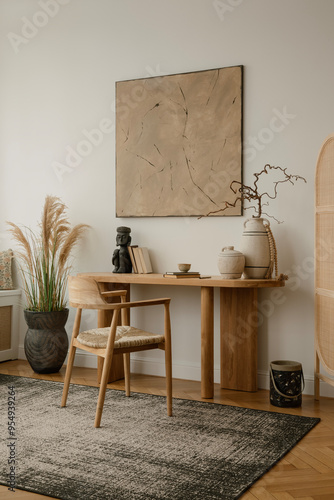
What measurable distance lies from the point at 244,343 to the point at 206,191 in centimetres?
112

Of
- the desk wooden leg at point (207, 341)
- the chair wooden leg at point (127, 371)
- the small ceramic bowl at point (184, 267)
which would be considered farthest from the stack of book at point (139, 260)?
the chair wooden leg at point (127, 371)

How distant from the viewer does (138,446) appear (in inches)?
110

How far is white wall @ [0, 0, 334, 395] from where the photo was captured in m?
3.88

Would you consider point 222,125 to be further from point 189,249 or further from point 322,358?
point 322,358

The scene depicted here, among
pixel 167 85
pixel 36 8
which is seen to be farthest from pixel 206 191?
pixel 36 8

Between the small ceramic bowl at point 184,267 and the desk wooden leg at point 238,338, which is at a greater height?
the small ceramic bowl at point 184,267

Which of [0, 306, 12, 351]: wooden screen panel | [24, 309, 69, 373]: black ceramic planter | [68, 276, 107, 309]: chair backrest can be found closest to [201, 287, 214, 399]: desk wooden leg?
[68, 276, 107, 309]: chair backrest

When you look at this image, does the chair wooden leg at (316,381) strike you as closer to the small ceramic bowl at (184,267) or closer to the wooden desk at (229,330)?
the wooden desk at (229,330)

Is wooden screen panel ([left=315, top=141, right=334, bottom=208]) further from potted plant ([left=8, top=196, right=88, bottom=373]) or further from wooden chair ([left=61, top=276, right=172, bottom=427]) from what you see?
potted plant ([left=8, top=196, right=88, bottom=373])

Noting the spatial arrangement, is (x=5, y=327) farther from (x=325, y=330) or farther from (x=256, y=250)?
(x=325, y=330)

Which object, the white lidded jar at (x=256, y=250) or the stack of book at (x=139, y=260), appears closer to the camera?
the white lidded jar at (x=256, y=250)

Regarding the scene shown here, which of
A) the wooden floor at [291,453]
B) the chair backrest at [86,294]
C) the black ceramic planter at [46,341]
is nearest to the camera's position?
the wooden floor at [291,453]

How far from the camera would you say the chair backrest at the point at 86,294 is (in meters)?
3.17

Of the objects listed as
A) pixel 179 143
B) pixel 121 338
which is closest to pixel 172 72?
pixel 179 143
